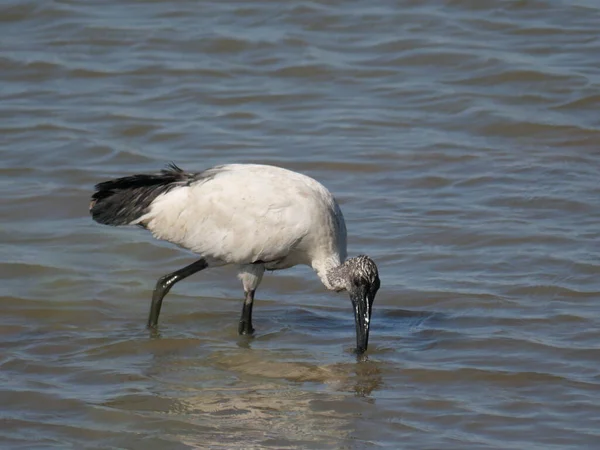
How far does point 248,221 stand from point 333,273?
690 mm

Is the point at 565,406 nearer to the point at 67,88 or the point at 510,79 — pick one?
the point at 510,79

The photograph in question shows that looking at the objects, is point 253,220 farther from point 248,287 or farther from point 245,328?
point 245,328

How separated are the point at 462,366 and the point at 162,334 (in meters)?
2.14

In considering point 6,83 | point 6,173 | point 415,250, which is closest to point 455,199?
point 415,250

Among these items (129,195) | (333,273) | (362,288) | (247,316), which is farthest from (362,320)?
(129,195)

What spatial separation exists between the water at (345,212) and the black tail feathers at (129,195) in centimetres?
80

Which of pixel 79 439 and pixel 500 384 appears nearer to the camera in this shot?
pixel 79 439

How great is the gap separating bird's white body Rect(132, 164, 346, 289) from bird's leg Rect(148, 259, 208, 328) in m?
0.19

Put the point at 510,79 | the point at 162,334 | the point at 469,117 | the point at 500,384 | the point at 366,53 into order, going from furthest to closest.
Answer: the point at 366,53 < the point at 510,79 < the point at 469,117 < the point at 162,334 < the point at 500,384

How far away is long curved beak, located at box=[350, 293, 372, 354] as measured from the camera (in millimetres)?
8133

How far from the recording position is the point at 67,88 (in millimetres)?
14297

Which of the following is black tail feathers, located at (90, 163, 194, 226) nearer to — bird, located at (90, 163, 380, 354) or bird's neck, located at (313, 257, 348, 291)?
bird, located at (90, 163, 380, 354)

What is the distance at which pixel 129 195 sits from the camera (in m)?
8.71

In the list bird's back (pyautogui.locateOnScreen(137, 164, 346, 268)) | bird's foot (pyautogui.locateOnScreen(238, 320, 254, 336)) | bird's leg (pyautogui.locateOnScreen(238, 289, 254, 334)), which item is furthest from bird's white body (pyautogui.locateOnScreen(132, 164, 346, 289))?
bird's foot (pyautogui.locateOnScreen(238, 320, 254, 336))
